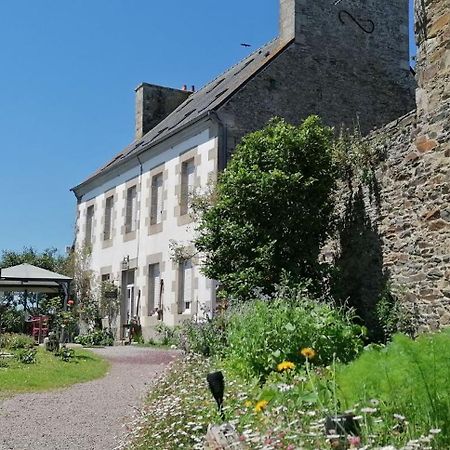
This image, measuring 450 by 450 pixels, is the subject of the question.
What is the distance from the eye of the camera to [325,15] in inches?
663

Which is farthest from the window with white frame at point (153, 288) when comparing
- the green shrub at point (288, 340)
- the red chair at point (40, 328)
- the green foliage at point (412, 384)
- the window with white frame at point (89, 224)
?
the green foliage at point (412, 384)

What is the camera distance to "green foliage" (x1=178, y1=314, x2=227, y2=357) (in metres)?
8.99

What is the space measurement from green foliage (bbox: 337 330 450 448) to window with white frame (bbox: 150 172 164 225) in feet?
49.5

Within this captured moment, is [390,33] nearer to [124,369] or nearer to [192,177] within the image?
[192,177]

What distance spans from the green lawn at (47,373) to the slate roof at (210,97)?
6715 millimetres

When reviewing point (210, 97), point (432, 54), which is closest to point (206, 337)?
point (432, 54)

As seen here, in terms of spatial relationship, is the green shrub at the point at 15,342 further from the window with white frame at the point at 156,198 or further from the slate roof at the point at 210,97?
the slate roof at the point at 210,97

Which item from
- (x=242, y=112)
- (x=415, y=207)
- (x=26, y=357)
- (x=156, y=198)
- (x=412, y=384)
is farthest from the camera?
(x=156, y=198)

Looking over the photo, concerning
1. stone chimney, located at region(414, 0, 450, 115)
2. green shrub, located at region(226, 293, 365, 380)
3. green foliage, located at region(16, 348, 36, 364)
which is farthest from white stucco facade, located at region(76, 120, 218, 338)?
green shrub, located at region(226, 293, 365, 380)

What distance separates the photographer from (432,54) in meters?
8.07

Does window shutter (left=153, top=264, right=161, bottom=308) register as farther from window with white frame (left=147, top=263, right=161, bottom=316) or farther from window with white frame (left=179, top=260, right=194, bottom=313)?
window with white frame (left=179, top=260, right=194, bottom=313)

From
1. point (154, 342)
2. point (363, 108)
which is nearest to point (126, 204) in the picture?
point (154, 342)

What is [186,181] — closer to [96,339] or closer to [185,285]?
[185,285]

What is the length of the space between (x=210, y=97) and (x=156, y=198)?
10.8 feet
